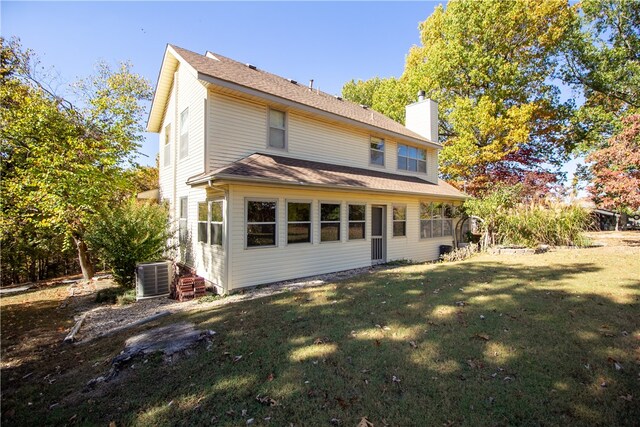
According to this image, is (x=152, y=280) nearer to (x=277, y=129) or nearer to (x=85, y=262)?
(x=85, y=262)

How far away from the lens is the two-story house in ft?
26.9

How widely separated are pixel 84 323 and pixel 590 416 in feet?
28.5

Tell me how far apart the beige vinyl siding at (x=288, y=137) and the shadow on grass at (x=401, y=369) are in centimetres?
521

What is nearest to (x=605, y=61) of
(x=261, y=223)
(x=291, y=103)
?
(x=291, y=103)

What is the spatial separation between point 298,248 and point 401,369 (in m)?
5.99

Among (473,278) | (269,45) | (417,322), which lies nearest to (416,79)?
(269,45)

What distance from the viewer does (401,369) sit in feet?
11.4

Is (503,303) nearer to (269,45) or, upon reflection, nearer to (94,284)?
(269,45)

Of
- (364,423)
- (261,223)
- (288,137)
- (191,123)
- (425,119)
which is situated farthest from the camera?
(425,119)

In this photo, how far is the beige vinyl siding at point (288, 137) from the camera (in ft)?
28.3

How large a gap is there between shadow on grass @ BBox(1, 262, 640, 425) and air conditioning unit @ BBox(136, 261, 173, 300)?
127 inches

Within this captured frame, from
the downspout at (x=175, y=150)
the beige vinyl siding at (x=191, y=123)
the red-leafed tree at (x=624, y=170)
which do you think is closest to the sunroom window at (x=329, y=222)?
the beige vinyl siding at (x=191, y=123)

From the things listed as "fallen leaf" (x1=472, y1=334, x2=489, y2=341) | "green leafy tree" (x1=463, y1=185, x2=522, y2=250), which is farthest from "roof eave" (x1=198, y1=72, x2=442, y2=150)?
"fallen leaf" (x1=472, y1=334, x2=489, y2=341)

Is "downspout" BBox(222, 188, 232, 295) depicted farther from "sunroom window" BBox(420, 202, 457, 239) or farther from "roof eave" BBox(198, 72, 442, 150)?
"sunroom window" BBox(420, 202, 457, 239)
